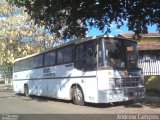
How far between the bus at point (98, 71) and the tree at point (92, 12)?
1.03 m

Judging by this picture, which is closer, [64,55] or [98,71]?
[98,71]

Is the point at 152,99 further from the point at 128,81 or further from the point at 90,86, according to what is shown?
the point at 90,86

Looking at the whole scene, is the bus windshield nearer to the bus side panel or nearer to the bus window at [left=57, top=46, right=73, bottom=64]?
the bus side panel

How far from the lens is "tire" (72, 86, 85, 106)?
16.6 m

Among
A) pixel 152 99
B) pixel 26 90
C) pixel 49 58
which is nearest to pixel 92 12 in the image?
pixel 152 99

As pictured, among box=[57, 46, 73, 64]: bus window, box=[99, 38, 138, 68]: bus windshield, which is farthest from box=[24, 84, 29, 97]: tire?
box=[99, 38, 138, 68]: bus windshield

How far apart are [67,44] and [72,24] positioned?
2440mm

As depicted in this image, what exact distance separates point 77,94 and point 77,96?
101mm

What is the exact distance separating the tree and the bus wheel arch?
2906mm

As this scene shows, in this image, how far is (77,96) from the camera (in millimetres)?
16969

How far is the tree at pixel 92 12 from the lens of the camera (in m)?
14.1

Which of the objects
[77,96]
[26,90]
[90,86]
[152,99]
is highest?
[90,86]

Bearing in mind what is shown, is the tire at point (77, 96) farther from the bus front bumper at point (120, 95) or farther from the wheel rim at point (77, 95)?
the bus front bumper at point (120, 95)

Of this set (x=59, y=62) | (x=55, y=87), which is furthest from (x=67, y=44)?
(x=55, y=87)
